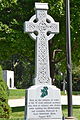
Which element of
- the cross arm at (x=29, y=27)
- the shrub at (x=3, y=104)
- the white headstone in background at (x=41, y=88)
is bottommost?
the shrub at (x=3, y=104)

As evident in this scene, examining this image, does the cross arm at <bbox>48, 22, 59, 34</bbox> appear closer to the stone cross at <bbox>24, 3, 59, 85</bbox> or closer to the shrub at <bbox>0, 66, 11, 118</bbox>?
the stone cross at <bbox>24, 3, 59, 85</bbox>

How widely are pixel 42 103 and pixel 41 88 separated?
0.42 m

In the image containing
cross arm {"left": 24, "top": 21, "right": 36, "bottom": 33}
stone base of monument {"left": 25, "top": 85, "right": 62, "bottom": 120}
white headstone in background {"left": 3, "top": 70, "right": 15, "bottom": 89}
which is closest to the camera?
stone base of monument {"left": 25, "top": 85, "right": 62, "bottom": 120}

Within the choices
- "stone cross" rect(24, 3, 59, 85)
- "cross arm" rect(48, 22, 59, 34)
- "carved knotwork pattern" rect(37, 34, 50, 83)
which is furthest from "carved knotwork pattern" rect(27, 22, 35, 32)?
"cross arm" rect(48, 22, 59, 34)

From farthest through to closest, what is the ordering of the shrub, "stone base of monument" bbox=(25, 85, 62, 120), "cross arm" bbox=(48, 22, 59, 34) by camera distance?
1. the shrub
2. "cross arm" bbox=(48, 22, 59, 34)
3. "stone base of monument" bbox=(25, 85, 62, 120)

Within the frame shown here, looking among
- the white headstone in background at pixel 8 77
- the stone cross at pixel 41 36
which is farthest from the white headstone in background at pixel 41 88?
the white headstone in background at pixel 8 77

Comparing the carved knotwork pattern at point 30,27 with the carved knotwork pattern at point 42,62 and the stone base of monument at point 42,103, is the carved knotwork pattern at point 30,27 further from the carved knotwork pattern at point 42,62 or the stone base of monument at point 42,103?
the stone base of monument at point 42,103

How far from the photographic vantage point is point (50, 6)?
55.2 feet

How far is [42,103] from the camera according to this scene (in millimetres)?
9320

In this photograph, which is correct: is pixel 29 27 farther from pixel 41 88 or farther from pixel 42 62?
pixel 41 88

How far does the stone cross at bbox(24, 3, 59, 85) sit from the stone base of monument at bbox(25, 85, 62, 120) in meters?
0.26

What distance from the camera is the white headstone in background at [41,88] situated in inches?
364

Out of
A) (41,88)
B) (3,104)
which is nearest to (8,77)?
(3,104)

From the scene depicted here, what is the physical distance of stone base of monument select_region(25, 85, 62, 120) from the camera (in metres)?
9.22
